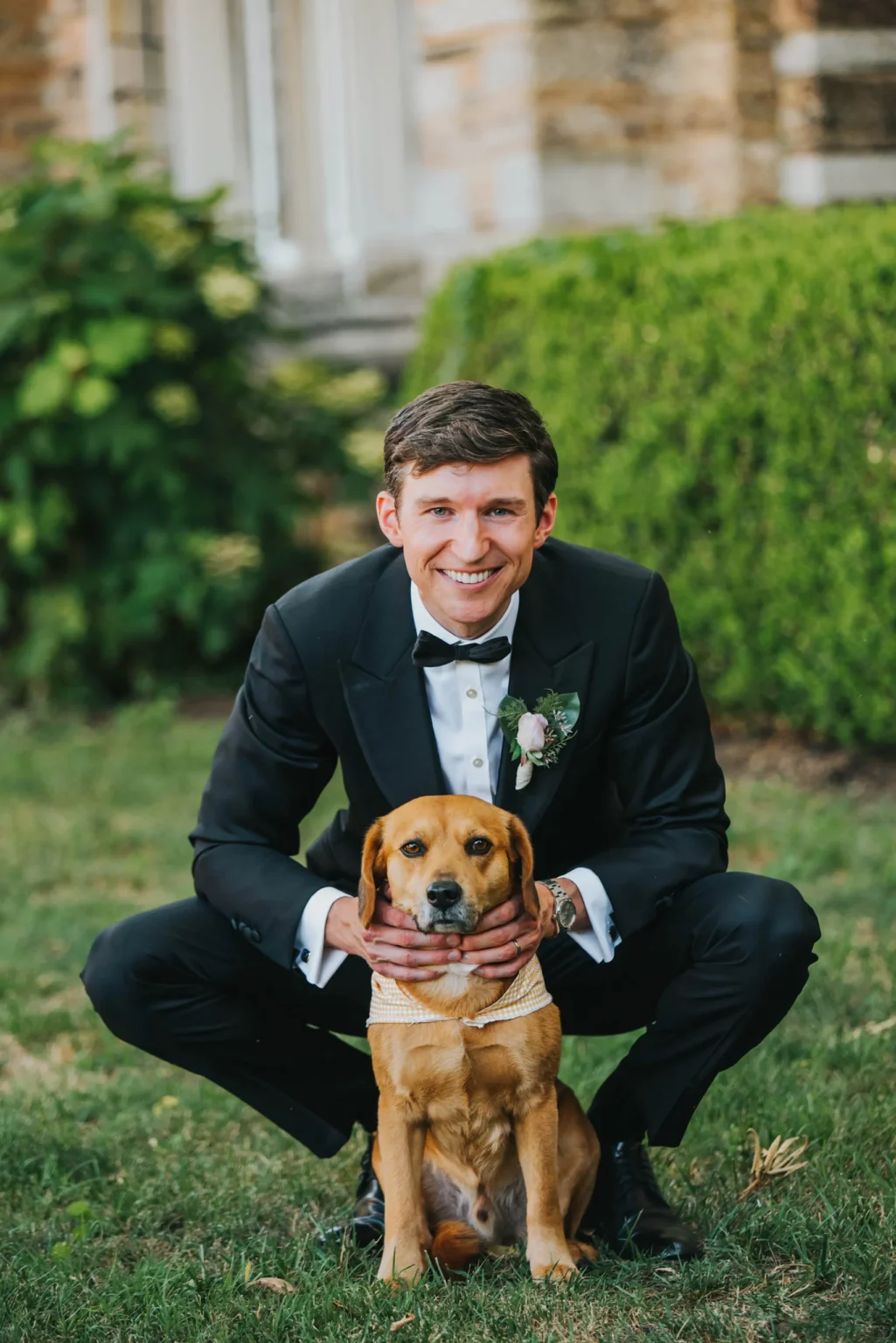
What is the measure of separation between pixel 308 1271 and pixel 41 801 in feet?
13.7

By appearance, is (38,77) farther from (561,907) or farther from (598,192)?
(561,907)

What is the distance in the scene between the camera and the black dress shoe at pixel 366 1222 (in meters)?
3.10

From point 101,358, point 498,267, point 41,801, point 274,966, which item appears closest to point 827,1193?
point 274,966

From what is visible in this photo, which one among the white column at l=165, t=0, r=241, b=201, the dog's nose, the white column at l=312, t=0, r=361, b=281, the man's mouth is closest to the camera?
the dog's nose

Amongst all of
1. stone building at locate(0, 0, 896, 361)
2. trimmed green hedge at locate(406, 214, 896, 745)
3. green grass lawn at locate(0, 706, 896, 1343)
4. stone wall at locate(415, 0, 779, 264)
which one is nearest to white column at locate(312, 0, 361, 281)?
stone building at locate(0, 0, 896, 361)

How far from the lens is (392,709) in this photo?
3.11 metres

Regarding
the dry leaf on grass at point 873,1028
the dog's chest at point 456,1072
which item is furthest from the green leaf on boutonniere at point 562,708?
the dry leaf on grass at point 873,1028

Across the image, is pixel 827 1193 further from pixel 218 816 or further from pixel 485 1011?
pixel 218 816

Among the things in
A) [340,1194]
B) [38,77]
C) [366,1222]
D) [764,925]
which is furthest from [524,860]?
[38,77]

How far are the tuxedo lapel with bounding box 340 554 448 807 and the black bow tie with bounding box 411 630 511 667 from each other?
0.06 m

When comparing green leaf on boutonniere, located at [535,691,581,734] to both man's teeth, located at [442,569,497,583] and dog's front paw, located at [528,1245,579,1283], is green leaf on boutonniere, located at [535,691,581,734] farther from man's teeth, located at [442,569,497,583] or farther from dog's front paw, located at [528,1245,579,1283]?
dog's front paw, located at [528,1245,579,1283]

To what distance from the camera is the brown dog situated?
279cm

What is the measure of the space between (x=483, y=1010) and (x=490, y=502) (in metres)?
0.85

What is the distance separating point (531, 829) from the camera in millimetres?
3076
